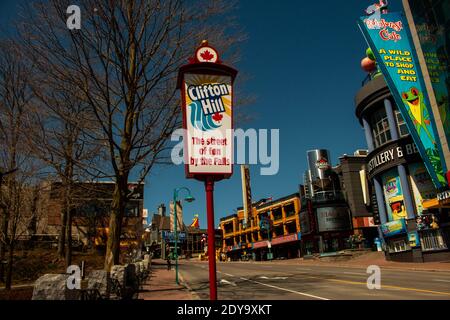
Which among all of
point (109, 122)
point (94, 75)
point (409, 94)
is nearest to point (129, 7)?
point (94, 75)

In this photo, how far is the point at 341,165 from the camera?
58562 mm

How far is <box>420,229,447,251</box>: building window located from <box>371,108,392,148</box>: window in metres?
9.58

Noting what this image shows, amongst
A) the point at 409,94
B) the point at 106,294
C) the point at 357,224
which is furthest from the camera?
the point at 357,224

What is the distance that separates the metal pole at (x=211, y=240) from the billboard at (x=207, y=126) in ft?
0.84

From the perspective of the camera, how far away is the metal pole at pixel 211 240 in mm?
4973


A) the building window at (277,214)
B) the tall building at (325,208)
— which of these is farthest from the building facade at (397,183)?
the building window at (277,214)

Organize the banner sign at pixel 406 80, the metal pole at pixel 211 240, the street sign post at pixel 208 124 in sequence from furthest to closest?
the banner sign at pixel 406 80 → the street sign post at pixel 208 124 → the metal pole at pixel 211 240

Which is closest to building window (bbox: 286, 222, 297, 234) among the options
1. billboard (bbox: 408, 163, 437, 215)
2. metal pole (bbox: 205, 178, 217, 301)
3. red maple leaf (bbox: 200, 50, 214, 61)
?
billboard (bbox: 408, 163, 437, 215)

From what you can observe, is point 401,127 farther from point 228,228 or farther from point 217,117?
point 228,228

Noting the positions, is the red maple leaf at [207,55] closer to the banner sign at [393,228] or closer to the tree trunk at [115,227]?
the tree trunk at [115,227]

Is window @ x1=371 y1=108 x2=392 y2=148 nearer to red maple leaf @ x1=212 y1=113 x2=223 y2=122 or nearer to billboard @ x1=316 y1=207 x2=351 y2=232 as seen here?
billboard @ x1=316 y1=207 x2=351 y2=232

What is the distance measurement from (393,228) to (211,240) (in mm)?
33516

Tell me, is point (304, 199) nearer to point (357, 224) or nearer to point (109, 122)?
point (357, 224)
